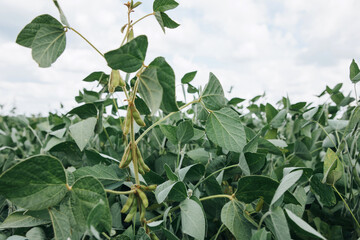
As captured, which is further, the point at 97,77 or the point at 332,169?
the point at 97,77

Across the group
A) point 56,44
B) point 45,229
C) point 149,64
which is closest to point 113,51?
point 149,64

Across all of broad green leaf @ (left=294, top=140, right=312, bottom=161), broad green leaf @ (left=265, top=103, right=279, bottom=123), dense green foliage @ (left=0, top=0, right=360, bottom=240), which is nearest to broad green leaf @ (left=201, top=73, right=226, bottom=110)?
dense green foliage @ (left=0, top=0, right=360, bottom=240)

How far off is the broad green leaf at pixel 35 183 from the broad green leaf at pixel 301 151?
2.07 ft

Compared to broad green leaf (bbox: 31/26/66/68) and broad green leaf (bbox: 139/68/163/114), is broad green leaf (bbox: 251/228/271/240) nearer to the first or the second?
broad green leaf (bbox: 139/68/163/114)

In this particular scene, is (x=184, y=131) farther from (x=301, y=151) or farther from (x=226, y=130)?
(x=301, y=151)

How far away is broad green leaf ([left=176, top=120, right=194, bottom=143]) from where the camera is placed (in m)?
0.61

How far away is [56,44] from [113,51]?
0.63 ft

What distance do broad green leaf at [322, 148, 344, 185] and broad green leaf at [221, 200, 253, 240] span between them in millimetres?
192

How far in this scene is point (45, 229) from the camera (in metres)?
0.56

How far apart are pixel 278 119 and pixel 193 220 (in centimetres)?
56

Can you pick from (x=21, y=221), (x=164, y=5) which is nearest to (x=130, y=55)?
(x=164, y=5)

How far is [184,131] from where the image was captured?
62 cm

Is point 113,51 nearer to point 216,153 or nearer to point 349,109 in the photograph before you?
point 216,153

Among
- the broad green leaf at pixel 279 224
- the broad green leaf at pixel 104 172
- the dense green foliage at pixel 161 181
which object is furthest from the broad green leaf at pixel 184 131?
the broad green leaf at pixel 279 224
